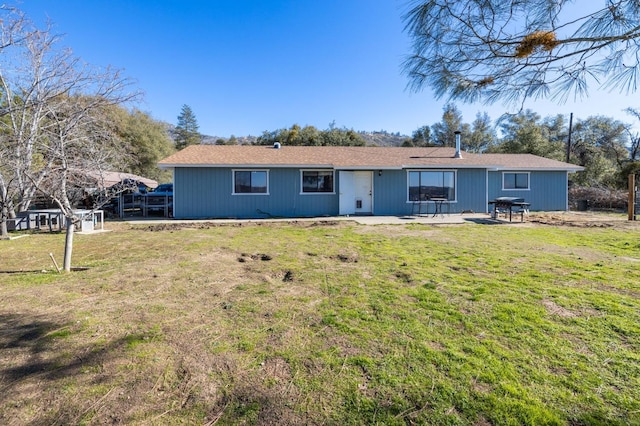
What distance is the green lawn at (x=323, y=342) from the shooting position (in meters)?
1.69

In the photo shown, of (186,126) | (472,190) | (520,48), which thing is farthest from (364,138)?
(520,48)

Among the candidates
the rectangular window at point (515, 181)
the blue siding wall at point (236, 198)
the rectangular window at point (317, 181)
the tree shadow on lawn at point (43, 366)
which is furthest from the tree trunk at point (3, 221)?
the rectangular window at point (515, 181)

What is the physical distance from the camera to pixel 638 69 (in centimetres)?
265

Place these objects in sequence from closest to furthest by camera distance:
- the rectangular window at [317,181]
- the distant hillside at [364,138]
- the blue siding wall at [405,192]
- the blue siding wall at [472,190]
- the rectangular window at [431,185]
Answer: the rectangular window at [317,181] → the blue siding wall at [405,192] → the rectangular window at [431,185] → the blue siding wall at [472,190] → the distant hillside at [364,138]

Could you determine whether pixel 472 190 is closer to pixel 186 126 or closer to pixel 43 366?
pixel 43 366

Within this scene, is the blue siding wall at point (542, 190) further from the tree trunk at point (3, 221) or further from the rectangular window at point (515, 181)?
the tree trunk at point (3, 221)

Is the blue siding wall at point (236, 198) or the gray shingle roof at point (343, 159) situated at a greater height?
the gray shingle roof at point (343, 159)

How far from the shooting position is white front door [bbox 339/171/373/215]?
12.9 meters

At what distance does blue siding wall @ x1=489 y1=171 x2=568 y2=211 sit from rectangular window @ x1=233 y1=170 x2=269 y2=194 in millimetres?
10848

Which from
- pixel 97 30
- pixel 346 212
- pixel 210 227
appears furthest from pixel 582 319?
pixel 97 30

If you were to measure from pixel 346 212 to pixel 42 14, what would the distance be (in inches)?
413

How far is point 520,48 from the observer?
2660 mm

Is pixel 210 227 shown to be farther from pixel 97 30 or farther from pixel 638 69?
pixel 638 69

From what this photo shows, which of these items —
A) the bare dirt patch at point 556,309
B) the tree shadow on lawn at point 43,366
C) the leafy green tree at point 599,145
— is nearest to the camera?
the tree shadow on lawn at point 43,366
